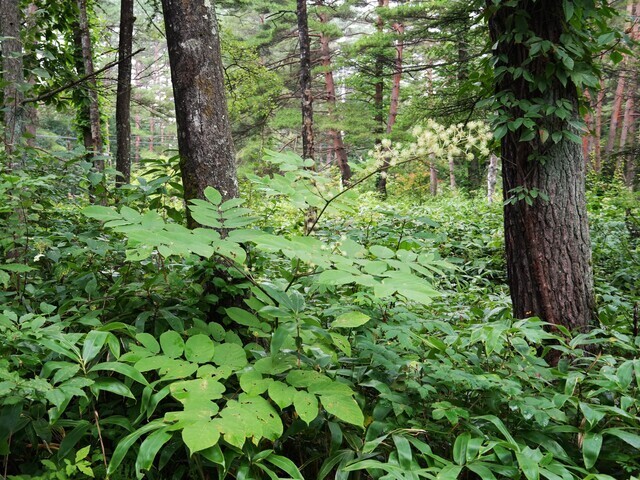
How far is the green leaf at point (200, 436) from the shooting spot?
1160 millimetres

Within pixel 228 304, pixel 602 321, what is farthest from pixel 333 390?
pixel 602 321

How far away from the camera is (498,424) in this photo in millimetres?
1607

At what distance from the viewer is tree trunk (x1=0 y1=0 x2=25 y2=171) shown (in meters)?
3.13

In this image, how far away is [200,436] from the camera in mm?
1191

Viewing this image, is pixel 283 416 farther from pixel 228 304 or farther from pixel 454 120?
pixel 454 120

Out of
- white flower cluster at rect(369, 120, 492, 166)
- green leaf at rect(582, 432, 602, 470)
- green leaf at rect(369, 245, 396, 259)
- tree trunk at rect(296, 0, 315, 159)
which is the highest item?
tree trunk at rect(296, 0, 315, 159)

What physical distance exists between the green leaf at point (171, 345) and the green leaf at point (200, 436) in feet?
1.34

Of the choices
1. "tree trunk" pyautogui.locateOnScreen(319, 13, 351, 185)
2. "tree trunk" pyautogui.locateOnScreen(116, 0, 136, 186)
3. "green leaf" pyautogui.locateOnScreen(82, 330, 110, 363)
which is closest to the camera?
"green leaf" pyautogui.locateOnScreen(82, 330, 110, 363)

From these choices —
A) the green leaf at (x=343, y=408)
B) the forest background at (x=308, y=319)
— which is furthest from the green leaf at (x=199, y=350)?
the green leaf at (x=343, y=408)

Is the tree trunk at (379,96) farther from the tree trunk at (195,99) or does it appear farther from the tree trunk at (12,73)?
the tree trunk at (195,99)

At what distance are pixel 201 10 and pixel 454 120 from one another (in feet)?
16.3

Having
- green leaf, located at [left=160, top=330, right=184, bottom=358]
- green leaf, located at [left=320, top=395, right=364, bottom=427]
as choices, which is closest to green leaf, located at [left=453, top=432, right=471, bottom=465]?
green leaf, located at [left=320, top=395, right=364, bottom=427]

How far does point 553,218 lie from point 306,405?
7.78 ft

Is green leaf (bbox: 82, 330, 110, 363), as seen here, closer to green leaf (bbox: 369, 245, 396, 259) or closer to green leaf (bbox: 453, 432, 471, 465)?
green leaf (bbox: 369, 245, 396, 259)
